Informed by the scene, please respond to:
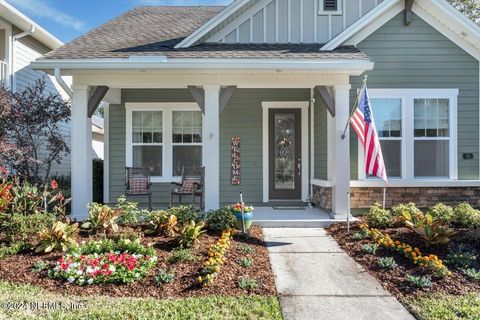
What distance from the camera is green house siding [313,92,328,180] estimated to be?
7.92m

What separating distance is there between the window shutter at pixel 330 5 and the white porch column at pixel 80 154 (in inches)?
201

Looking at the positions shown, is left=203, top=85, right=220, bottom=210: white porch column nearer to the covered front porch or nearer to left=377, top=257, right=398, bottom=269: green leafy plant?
the covered front porch

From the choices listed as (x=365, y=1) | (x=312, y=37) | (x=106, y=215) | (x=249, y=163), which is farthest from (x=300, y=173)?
(x=106, y=215)

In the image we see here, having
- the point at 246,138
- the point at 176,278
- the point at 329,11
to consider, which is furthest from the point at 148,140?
the point at 176,278

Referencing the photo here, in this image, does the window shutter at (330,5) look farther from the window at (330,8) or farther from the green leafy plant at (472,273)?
the green leafy plant at (472,273)

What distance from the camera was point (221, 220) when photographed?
6.08 meters

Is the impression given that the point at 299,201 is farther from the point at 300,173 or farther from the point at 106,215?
the point at 106,215

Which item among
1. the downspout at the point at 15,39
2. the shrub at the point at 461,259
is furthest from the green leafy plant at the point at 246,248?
the downspout at the point at 15,39

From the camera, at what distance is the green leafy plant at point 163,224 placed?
5655mm

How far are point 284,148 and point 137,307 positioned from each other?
6.23 m

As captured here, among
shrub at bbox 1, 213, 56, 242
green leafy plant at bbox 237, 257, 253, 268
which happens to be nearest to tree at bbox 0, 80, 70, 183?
shrub at bbox 1, 213, 56, 242

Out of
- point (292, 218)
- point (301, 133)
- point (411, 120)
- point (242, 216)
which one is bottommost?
point (292, 218)

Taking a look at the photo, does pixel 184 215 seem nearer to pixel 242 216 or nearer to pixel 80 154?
pixel 242 216

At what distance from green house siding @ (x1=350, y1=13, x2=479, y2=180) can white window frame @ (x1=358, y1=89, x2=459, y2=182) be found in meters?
0.12
